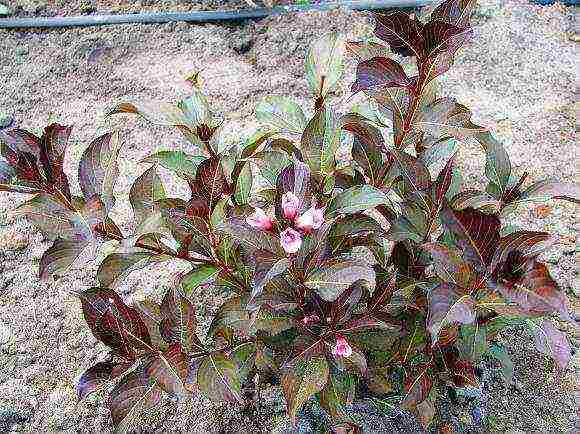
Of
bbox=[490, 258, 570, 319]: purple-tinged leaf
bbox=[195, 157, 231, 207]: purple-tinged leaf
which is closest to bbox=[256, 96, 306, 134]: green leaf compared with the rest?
bbox=[195, 157, 231, 207]: purple-tinged leaf

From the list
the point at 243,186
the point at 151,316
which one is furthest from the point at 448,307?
the point at 151,316

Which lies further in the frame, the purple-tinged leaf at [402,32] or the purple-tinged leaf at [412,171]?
the purple-tinged leaf at [412,171]

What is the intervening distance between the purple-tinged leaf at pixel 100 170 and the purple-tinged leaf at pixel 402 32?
26.6 inches

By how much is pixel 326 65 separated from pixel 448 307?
73 centimetres

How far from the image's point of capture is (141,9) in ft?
11.7

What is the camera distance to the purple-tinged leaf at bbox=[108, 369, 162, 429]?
66.7 inches

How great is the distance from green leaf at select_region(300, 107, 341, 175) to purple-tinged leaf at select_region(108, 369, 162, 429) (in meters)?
0.62

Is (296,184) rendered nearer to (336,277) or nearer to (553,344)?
(336,277)

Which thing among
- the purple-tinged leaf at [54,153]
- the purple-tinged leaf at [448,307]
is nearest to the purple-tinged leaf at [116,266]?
the purple-tinged leaf at [54,153]

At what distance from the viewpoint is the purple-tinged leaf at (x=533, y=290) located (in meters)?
1.38

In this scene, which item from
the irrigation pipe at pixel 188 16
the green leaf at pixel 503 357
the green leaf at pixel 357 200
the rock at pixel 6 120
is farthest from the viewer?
the irrigation pipe at pixel 188 16

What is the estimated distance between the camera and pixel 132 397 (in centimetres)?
171

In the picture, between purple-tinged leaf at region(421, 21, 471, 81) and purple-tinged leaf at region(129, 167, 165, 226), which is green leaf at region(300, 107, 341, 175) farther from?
purple-tinged leaf at region(129, 167, 165, 226)

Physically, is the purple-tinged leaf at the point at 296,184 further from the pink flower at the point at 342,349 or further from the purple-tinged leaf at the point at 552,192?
the purple-tinged leaf at the point at 552,192
